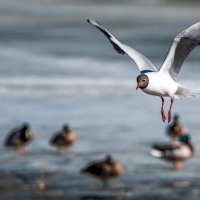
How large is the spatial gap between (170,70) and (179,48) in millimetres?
224

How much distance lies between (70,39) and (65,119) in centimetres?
820

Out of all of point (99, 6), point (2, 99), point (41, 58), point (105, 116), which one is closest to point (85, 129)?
point (105, 116)

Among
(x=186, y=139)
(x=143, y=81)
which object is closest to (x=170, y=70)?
(x=143, y=81)

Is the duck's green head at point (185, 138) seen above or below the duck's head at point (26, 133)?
below

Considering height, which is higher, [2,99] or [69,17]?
[69,17]

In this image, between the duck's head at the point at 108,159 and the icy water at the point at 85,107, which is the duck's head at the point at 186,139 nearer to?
the icy water at the point at 85,107

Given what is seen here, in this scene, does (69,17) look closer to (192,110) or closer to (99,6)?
(99,6)

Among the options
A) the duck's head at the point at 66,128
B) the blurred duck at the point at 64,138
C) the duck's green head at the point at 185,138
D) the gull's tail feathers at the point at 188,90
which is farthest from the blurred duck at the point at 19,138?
the gull's tail feathers at the point at 188,90

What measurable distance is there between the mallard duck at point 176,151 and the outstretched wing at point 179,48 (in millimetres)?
8898

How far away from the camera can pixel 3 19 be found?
2927 cm

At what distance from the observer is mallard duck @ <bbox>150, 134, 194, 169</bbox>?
51.7 ft

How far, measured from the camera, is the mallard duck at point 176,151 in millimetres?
15766

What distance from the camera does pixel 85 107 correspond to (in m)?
18.3

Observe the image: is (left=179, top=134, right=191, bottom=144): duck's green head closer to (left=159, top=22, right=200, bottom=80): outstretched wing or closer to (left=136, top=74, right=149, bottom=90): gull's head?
(left=159, top=22, right=200, bottom=80): outstretched wing
